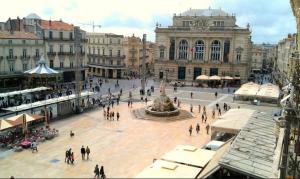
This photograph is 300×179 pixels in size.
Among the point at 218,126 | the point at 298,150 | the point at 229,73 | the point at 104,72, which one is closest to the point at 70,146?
the point at 218,126

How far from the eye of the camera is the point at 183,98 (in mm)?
56531

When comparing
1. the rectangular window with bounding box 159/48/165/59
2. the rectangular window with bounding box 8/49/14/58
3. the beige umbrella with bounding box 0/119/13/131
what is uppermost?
the rectangular window with bounding box 159/48/165/59

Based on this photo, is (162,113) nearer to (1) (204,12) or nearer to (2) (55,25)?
(2) (55,25)

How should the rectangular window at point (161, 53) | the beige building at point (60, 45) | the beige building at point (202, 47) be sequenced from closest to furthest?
1. the beige building at point (60, 45)
2. the beige building at point (202, 47)
3. the rectangular window at point (161, 53)

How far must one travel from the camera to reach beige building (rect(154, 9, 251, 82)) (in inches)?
2977

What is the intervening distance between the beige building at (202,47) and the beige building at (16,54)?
2951cm

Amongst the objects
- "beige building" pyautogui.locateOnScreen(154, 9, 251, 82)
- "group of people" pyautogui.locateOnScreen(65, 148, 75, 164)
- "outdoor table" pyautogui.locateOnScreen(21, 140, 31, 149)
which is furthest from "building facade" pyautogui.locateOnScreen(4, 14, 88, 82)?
"group of people" pyautogui.locateOnScreen(65, 148, 75, 164)

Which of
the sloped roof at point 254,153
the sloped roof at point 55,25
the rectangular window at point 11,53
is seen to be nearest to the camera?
the sloped roof at point 254,153

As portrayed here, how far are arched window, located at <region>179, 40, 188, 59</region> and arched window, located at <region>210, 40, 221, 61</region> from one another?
606cm

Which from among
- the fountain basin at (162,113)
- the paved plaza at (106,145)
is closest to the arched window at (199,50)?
the paved plaza at (106,145)

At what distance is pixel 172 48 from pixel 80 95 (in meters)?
41.0

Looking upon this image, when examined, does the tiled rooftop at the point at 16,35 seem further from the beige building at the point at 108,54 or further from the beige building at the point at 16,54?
the beige building at the point at 108,54

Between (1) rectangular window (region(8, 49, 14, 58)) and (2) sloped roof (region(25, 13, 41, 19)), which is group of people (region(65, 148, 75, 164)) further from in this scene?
(2) sloped roof (region(25, 13, 41, 19))

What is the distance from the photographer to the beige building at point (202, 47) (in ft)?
248
